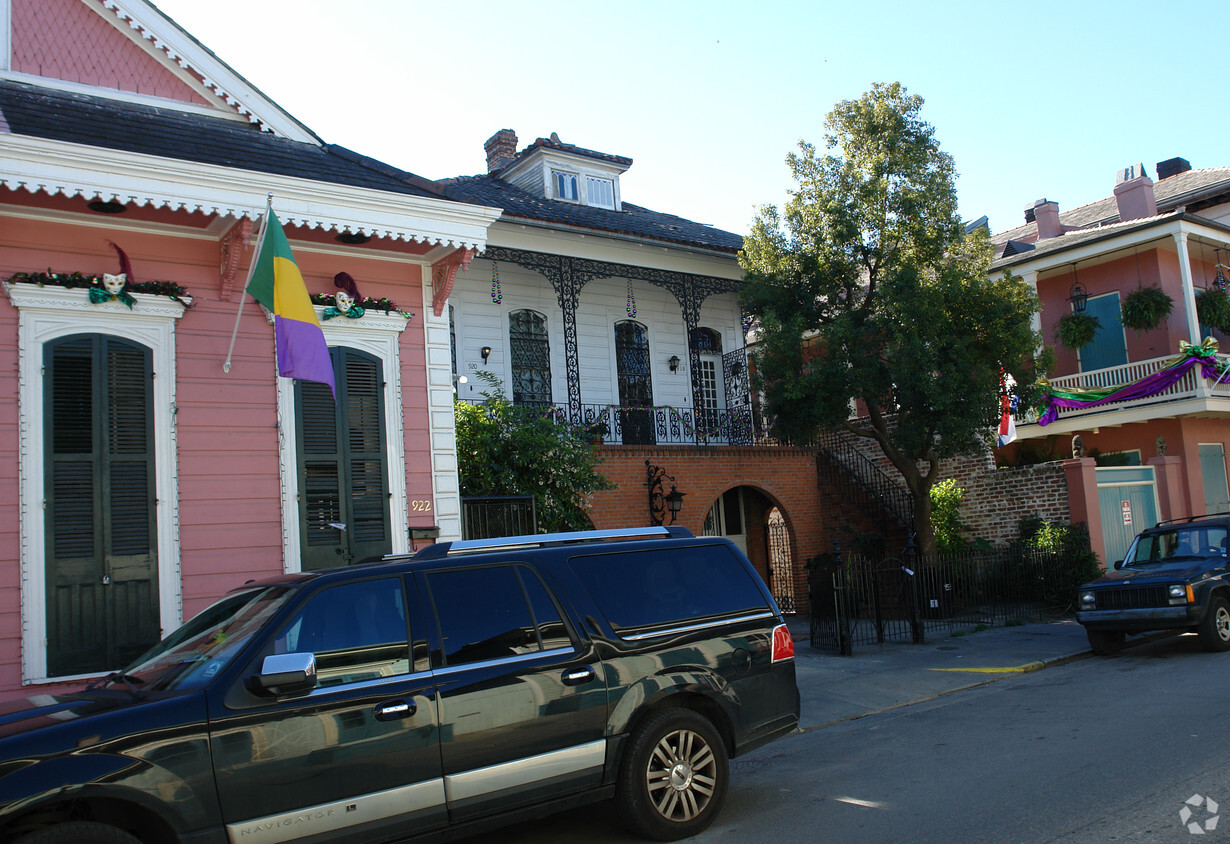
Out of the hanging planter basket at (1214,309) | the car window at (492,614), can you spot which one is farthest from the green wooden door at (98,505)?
the hanging planter basket at (1214,309)

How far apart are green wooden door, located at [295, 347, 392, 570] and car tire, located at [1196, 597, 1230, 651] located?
31.4ft

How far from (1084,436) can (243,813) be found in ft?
74.7

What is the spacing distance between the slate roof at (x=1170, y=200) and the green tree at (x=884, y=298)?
12923 mm

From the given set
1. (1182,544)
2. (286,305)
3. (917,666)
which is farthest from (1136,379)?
(286,305)

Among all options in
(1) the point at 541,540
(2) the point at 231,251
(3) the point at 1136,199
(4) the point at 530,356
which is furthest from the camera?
(3) the point at 1136,199

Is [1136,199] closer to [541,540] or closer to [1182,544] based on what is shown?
[1182,544]

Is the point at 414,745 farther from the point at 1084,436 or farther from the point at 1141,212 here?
the point at 1141,212

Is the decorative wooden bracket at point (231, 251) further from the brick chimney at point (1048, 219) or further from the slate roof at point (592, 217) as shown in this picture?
the brick chimney at point (1048, 219)

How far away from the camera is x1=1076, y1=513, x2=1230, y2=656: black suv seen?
→ 11.2m

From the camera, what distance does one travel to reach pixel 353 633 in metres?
4.70

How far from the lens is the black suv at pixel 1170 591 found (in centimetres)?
1116

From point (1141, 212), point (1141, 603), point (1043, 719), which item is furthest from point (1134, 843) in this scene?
point (1141, 212)

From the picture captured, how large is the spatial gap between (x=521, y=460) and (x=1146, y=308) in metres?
16.3

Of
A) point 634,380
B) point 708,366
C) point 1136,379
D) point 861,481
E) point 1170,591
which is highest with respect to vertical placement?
point 708,366
